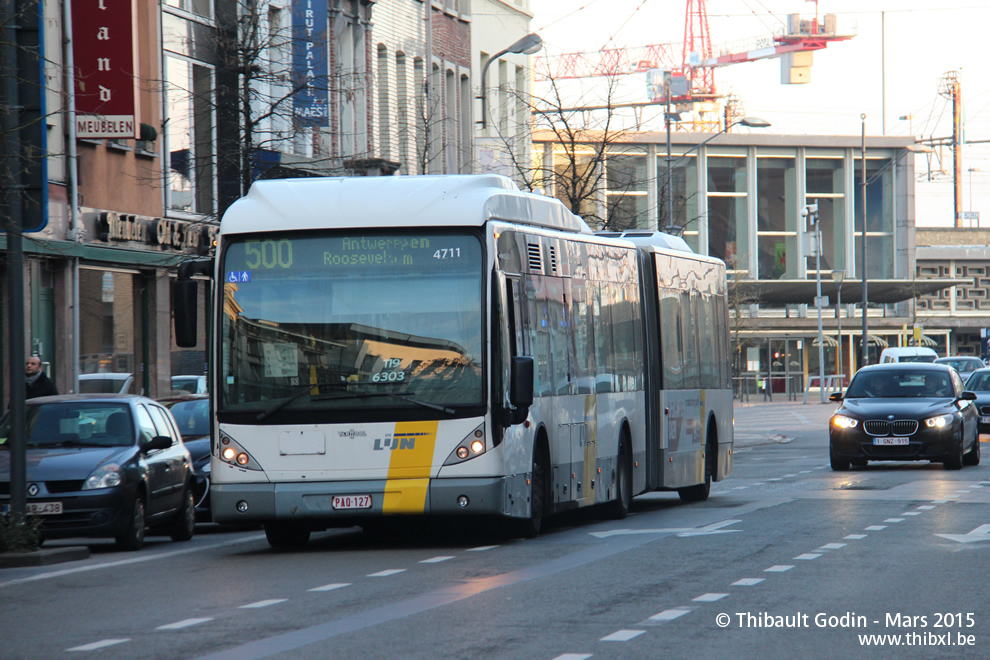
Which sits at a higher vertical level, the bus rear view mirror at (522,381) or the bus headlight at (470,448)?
the bus rear view mirror at (522,381)

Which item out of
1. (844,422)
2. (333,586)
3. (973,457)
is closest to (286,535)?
(333,586)

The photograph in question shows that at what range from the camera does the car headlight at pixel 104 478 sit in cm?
1591

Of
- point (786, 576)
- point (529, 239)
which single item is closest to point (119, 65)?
point (529, 239)

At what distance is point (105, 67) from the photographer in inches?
1101

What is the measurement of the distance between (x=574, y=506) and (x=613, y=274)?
313 cm

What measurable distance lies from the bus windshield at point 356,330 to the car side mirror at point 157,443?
2.42m

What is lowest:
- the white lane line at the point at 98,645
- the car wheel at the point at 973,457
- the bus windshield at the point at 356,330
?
the car wheel at the point at 973,457

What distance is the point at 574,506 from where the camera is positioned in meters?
16.7

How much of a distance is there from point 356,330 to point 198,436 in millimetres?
6666

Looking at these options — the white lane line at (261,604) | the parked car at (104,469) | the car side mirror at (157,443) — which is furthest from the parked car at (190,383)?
the white lane line at (261,604)

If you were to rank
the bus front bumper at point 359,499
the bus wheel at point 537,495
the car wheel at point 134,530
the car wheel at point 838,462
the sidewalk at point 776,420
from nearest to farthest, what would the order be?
the bus front bumper at point 359,499, the bus wheel at point 537,495, the car wheel at point 134,530, the car wheel at point 838,462, the sidewalk at point 776,420

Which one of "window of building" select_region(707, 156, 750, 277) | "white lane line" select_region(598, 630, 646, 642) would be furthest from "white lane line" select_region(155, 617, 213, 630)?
"window of building" select_region(707, 156, 750, 277)

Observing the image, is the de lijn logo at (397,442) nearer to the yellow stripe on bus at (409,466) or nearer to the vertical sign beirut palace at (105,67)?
the yellow stripe on bus at (409,466)

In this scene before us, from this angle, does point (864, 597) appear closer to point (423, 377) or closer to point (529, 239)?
point (423, 377)
